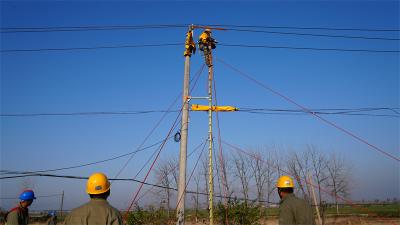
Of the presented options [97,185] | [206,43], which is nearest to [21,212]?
[97,185]

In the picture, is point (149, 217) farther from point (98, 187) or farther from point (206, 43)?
point (98, 187)

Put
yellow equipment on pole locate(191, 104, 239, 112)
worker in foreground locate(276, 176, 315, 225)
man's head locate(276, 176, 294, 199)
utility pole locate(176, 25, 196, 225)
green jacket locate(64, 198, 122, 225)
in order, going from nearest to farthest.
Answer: green jacket locate(64, 198, 122, 225) → worker in foreground locate(276, 176, 315, 225) → man's head locate(276, 176, 294, 199) → utility pole locate(176, 25, 196, 225) → yellow equipment on pole locate(191, 104, 239, 112)

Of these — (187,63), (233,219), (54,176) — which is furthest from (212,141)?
(54,176)

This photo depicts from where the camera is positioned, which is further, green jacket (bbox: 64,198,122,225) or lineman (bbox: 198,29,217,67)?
lineman (bbox: 198,29,217,67)

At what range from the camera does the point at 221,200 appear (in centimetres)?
1330

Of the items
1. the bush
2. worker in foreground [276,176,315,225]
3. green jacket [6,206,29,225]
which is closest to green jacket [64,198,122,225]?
worker in foreground [276,176,315,225]

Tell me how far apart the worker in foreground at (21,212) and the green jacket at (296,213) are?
15.0 feet

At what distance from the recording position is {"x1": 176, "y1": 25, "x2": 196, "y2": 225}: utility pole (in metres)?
9.76

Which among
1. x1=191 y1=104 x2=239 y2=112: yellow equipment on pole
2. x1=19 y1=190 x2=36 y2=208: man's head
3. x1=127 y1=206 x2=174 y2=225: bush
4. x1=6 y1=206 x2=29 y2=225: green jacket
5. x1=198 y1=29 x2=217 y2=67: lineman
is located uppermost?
x1=198 y1=29 x2=217 y2=67: lineman

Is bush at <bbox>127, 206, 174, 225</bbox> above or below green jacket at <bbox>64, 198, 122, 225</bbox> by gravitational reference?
below

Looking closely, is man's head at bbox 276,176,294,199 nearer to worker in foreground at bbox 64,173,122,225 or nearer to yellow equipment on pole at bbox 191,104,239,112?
worker in foreground at bbox 64,173,122,225

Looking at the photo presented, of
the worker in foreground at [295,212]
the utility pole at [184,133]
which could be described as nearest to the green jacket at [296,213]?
the worker in foreground at [295,212]

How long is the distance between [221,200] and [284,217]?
8.19 meters

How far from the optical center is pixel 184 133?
10484 mm
